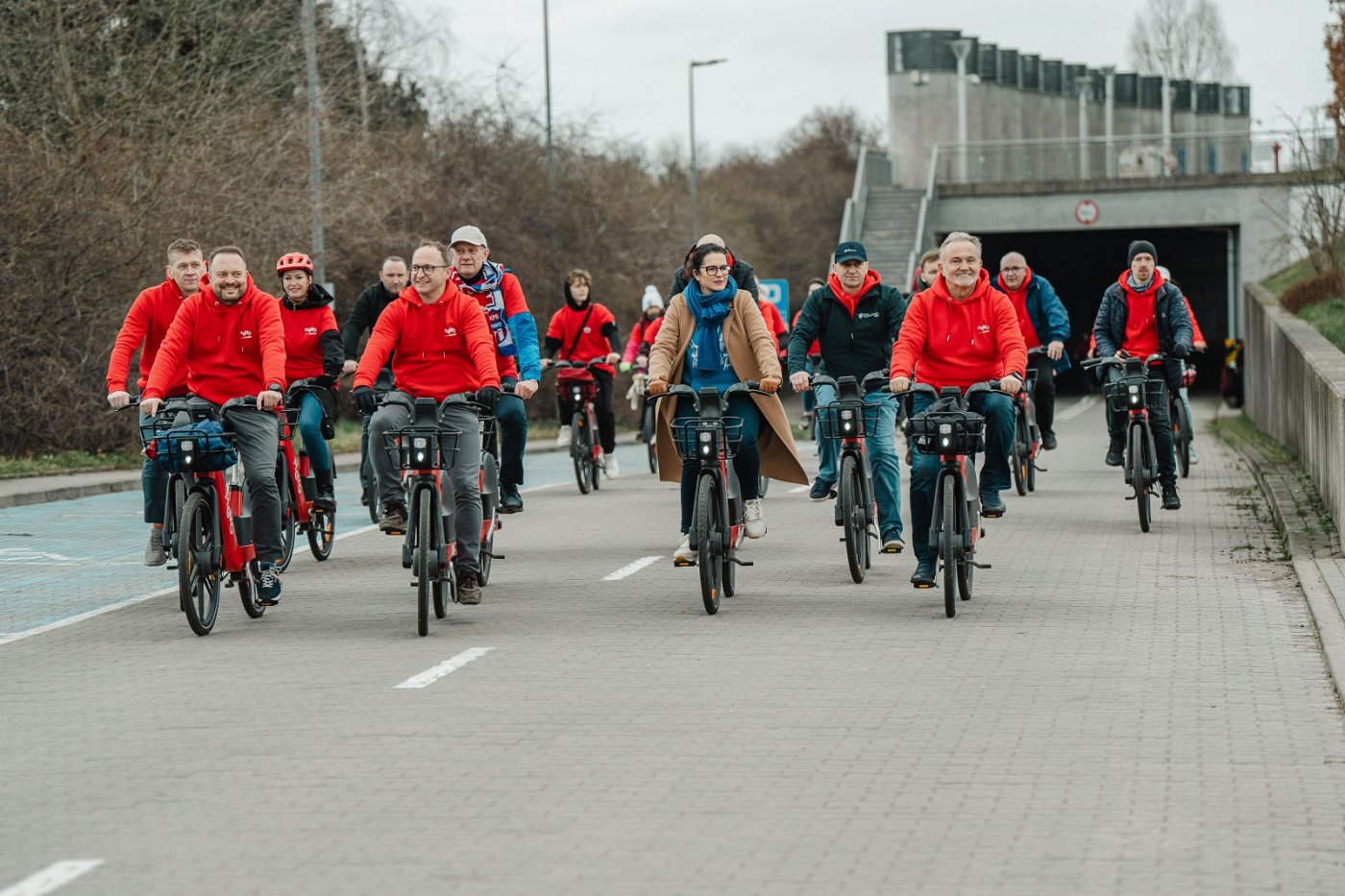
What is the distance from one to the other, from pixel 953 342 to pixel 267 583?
3685mm

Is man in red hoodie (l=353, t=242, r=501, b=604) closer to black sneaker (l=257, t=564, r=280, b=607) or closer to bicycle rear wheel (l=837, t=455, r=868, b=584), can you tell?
black sneaker (l=257, t=564, r=280, b=607)

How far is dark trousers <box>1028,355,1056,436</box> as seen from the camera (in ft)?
58.1

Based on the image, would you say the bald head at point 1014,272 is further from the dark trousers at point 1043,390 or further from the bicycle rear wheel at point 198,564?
the bicycle rear wheel at point 198,564

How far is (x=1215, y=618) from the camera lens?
10117 millimetres

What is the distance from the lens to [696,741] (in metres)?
7.17

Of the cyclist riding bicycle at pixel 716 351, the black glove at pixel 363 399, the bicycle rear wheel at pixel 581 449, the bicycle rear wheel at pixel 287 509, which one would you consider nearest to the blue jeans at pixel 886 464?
the cyclist riding bicycle at pixel 716 351

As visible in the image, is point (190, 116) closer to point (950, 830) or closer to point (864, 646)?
point (864, 646)

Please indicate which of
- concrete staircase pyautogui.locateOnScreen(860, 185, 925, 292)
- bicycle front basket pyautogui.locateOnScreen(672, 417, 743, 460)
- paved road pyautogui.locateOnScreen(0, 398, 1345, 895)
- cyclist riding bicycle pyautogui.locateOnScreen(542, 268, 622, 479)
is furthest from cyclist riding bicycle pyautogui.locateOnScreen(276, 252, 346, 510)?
concrete staircase pyautogui.locateOnScreen(860, 185, 925, 292)

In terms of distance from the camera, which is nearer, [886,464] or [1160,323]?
[886,464]

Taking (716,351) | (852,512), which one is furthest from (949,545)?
(716,351)

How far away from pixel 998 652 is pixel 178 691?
343 cm

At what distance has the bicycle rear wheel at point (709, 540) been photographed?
1026 centimetres

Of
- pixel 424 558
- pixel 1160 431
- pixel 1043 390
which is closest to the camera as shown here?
pixel 424 558

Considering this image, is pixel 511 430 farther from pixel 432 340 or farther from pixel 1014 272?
pixel 1014 272
